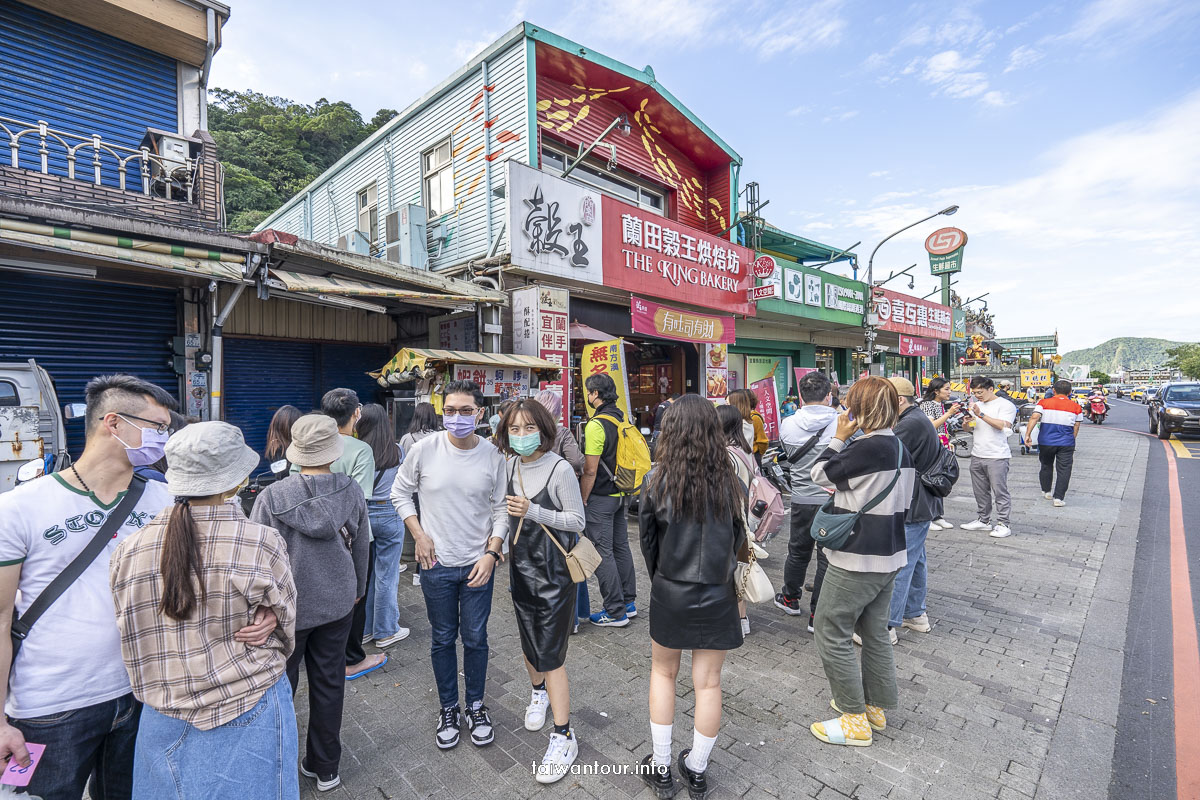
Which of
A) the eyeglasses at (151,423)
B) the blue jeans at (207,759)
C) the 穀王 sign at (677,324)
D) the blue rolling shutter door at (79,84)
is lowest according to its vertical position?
the blue jeans at (207,759)

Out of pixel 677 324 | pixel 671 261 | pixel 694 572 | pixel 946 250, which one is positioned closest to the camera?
pixel 694 572

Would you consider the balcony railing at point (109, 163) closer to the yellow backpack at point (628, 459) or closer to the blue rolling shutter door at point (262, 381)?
the blue rolling shutter door at point (262, 381)

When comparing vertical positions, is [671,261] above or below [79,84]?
below

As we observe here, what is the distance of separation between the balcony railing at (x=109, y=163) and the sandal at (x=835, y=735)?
27.8 feet

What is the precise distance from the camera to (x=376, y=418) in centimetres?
399

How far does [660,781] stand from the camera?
246cm

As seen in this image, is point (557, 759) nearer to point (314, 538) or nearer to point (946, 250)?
point (314, 538)

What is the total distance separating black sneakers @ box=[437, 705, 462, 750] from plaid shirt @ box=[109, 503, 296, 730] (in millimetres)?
1478

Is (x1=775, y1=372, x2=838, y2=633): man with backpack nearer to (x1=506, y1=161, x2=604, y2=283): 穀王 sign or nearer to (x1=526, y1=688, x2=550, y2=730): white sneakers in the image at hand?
(x1=526, y1=688, x2=550, y2=730): white sneakers

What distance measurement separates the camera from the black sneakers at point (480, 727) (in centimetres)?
282

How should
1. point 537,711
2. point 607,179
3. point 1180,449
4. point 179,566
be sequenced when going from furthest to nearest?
point 1180,449 < point 607,179 < point 537,711 < point 179,566

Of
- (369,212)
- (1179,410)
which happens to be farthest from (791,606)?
(1179,410)

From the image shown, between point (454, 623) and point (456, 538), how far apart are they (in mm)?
499

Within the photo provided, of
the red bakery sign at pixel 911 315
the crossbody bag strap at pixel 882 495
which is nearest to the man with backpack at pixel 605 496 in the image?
the crossbody bag strap at pixel 882 495
